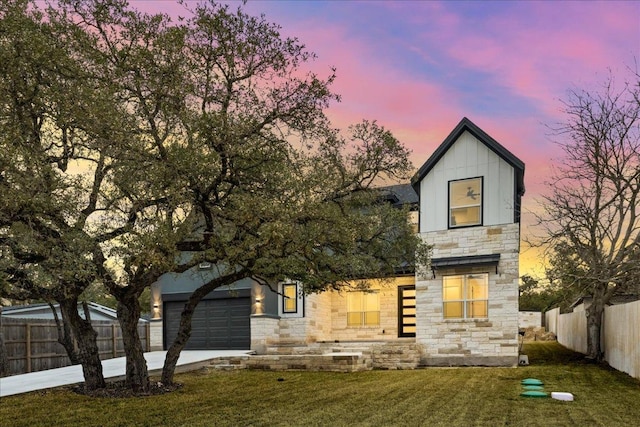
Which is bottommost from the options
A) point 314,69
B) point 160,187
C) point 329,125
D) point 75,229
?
point 75,229

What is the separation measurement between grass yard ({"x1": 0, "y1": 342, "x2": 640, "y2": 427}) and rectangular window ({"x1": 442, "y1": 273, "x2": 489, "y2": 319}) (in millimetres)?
3075

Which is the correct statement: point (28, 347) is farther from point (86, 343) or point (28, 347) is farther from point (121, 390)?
point (121, 390)

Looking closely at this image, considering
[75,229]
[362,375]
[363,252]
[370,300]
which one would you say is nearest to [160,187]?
[75,229]

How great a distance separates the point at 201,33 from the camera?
853cm

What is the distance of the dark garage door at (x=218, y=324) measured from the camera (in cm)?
2152

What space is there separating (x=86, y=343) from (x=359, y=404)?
567 cm

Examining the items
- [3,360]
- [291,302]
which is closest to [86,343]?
[3,360]

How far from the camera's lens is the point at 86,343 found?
10.8 metres

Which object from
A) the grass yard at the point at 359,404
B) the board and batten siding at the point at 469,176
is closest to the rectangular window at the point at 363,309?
the board and batten siding at the point at 469,176

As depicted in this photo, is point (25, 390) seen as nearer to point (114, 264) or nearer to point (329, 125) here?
point (114, 264)

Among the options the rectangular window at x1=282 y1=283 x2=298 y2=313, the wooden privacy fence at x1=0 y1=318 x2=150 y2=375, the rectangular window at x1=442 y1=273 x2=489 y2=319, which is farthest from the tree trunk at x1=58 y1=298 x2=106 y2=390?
the rectangular window at x1=442 y1=273 x2=489 y2=319

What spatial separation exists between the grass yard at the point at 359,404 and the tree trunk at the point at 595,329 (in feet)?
8.22

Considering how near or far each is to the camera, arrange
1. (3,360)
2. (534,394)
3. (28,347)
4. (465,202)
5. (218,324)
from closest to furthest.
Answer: (534,394) → (3,360) → (28,347) → (465,202) → (218,324)

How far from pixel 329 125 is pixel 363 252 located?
3.28 meters
